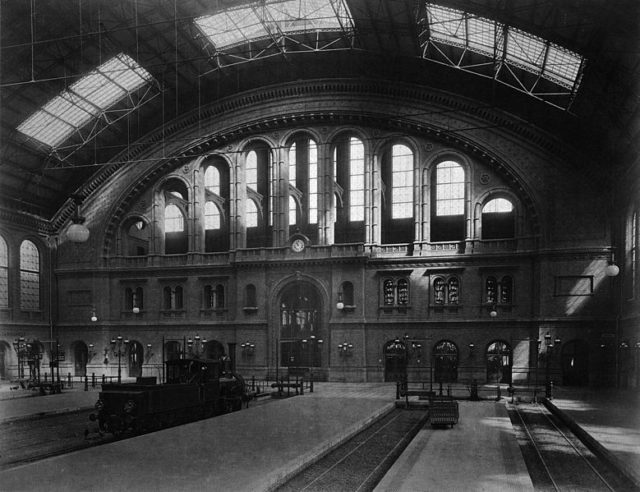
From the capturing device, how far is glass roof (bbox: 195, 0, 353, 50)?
98.4 ft

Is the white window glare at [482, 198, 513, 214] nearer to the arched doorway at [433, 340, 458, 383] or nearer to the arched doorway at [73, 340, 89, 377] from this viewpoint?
the arched doorway at [433, 340, 458, 383]

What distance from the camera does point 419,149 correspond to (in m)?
35.0

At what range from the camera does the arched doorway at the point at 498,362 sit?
108ft

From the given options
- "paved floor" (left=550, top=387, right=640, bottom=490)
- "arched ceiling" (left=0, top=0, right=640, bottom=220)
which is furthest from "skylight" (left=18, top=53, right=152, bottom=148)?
"paved floor" (left=550, top=387, right=640, bottom=490)

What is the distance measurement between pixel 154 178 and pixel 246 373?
14.7 meters

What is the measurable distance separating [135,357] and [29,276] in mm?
8974

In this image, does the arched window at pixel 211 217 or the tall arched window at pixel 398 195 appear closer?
the tall arched window at pixel 398 195

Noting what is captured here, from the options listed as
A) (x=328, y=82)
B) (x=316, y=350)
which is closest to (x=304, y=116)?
(x=328, y=82)

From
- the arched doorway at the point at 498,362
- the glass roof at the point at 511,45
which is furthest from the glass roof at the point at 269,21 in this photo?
the arched doorway at the point at 498,362

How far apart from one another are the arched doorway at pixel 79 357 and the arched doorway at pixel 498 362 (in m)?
27.0

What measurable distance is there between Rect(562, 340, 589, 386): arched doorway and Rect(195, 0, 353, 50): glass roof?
70.6 ft

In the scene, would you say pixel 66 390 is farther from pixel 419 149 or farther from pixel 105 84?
pixel 419 149

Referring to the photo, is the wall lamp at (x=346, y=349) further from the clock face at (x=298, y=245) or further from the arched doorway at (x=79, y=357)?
the arched doorway at (x=79, y=357)

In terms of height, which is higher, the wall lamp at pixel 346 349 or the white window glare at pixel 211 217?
the white window glare at pixel 211 217
